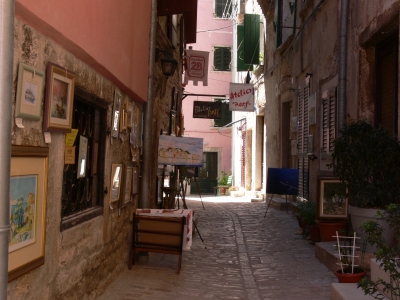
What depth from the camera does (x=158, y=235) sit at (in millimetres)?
6633

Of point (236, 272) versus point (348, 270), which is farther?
point (236, 272)

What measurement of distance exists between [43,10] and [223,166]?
977 inches

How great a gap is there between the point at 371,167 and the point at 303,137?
18.6ft

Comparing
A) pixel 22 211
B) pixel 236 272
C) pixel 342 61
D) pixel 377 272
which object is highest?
pixel 342 61

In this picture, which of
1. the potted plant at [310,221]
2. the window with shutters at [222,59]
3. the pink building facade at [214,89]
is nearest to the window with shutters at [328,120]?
the potted plant at [310,221]

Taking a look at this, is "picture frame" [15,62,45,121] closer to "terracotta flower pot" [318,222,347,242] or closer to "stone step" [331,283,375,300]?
"stone step" [331,283,375,300]

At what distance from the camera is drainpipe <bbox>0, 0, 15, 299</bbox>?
1976mm

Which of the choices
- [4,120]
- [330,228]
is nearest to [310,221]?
[330,228]

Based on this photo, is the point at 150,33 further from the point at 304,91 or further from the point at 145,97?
the point at 304,91

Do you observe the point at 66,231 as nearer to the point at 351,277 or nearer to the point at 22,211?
the point at 22,211

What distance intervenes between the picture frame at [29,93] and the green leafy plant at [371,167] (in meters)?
3.75

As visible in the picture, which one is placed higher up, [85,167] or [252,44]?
[252,44]

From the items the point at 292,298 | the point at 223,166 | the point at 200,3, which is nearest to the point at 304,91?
the point at 292,298

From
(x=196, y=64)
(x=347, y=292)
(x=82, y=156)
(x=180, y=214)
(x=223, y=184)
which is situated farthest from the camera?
(x=223, y=184)
